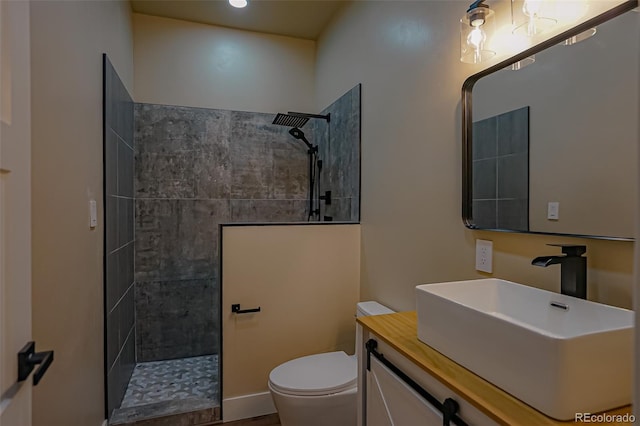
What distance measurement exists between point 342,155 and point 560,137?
1681 millimetres

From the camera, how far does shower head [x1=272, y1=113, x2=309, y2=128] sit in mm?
2885

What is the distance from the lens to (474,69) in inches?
54.4

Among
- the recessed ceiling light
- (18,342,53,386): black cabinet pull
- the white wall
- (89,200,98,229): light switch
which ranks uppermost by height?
the recessed ceiling light

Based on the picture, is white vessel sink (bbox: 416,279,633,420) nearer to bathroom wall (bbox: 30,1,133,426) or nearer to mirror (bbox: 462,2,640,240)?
mirror (bbox: 462,2,640,240)

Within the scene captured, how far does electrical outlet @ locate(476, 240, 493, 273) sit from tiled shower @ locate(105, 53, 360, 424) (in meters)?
1.28

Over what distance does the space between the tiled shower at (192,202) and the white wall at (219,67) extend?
13 cm

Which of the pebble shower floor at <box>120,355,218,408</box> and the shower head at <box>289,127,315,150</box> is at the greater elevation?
the shower head at <box>289,127,315,150</box>

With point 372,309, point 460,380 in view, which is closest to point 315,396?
point 372,309

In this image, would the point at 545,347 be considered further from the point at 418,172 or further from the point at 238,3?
the point at 238,3

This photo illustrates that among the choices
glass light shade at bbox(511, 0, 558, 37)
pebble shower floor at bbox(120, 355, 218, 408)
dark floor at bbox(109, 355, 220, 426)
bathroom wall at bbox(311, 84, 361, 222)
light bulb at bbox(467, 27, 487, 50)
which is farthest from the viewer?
bathroom wall at bbox(311, 84, 361, 222)


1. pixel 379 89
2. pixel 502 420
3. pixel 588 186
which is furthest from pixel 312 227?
pixel 502 420

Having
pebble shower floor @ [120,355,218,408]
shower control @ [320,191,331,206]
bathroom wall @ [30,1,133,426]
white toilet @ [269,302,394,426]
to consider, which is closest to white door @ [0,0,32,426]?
bathroom wall @ [30,1,133,426]

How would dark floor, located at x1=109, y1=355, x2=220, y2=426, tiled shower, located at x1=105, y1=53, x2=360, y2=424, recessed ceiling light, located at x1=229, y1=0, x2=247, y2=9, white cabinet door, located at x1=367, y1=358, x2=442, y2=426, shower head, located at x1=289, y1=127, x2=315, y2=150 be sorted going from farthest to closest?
shower head, located at x1=289, y1=127, x2=315, y2=150 → tiled shower, located at x1=105, y1=53, x2=360, y2=424 → recessed ceiling light, located at x1=229, y1=0, x2=247, y2=9 → dark floor, located at x1=109, y1=355, x2=220, y2=426 → white cabinet door, located at x1=367, y1=358, x2=442, y2=426

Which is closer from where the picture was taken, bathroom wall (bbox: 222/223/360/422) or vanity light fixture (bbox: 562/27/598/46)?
vanity light fixture (bbox: 562/27/598/46)
